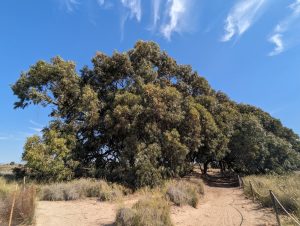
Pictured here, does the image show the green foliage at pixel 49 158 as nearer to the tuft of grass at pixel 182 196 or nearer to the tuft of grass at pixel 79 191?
the tuft of grass at pixel 79 191

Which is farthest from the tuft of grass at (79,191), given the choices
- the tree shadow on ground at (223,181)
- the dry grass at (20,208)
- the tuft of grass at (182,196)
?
the tree shadow on ground at (223,181)

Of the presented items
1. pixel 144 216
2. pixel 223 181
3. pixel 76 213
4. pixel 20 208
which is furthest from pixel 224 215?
pixel 223 181

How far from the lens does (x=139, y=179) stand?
18.6 meters

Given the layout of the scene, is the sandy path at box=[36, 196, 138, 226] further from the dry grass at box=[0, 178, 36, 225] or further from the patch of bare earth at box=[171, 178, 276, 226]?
the patch of bare earth at box=[171, 178, 276, 226]

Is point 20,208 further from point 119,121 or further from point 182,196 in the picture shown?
point 119,121

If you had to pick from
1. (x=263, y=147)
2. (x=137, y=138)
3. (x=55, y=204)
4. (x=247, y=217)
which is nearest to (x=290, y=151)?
(x=263, y=147)

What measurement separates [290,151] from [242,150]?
4.90 meters

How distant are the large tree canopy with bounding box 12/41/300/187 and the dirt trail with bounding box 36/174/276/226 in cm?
514

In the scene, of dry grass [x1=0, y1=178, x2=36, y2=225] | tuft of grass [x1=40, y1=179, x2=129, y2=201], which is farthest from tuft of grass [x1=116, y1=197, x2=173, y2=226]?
tuft of grass [x1=40, y1=179, x2=129, y2=201]

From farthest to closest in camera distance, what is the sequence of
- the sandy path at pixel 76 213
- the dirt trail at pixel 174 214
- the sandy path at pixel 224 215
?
the sandy path at pixel 224 215
the dirt trail at pixel 174 214
the sandy path at pixel 76 213

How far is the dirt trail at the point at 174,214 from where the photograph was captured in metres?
10.6

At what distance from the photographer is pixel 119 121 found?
19734 millimetres

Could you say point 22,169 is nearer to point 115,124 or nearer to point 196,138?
point 115,124

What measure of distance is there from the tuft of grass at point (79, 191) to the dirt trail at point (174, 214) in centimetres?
60
